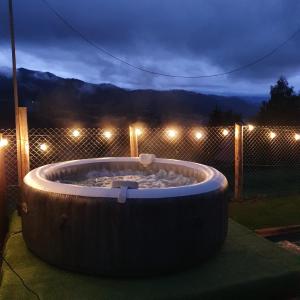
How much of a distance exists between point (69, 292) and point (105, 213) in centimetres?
57

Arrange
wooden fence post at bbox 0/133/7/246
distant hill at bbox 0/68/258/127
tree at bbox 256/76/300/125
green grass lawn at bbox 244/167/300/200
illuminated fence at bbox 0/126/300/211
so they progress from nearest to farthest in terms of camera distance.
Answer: wooden fence post at bbox 0/133/7/246
green grass lawn at bbox 244/167/300/200
illuminated fence at bbox 0/126/300/211
tree at bbox 256/76/300/125
distant hill at bbox 0/68/258/127

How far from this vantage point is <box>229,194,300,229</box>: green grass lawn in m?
4.43

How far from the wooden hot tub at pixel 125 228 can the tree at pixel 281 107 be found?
33.4 feet

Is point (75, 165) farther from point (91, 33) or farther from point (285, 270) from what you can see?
point (91, 33)

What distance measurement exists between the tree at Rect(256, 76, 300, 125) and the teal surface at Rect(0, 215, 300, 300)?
988cm

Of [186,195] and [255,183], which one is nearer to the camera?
[186,195]

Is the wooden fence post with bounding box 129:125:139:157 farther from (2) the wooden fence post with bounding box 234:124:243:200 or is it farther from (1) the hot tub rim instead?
(1) the hot tub rim

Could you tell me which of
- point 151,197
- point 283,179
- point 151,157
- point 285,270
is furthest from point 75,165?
point 283,179

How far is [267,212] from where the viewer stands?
482 cm

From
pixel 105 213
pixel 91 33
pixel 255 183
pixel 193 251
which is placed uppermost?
pixel 91 33

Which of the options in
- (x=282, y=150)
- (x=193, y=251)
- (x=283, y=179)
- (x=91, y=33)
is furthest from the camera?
(x=282, y=150)

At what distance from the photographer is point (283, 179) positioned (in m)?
8.16

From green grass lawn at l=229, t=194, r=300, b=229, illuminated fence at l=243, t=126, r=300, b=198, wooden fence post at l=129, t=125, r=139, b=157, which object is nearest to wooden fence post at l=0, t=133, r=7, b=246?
wooden fence post at l=129, t=125, r=139, b=157

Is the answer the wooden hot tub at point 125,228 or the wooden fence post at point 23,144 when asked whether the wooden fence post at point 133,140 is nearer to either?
the wooden fence post at point 23,144
